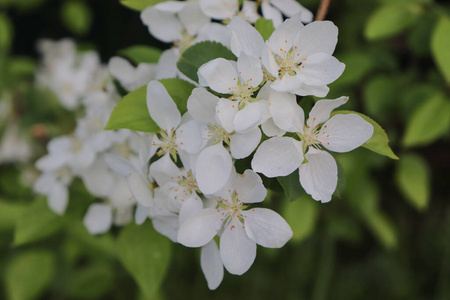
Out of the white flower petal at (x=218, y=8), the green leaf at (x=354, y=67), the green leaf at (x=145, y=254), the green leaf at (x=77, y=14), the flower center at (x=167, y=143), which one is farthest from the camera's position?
the green leaf at (x=77, y=14)

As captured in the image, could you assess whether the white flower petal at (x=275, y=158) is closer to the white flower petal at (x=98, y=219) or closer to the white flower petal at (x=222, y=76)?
the white flower petal at (x=222, y=76)

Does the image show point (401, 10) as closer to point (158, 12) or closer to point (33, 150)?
point (158, 12)

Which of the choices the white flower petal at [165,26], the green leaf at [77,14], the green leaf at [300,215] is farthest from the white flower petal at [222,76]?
the green leaf at [77,14]

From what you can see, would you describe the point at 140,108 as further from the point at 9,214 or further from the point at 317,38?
the point at 9,214

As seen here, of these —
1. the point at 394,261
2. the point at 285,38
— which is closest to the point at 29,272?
the point at 285,38

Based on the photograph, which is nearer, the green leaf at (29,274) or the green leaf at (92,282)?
the green leaf at (29,274)

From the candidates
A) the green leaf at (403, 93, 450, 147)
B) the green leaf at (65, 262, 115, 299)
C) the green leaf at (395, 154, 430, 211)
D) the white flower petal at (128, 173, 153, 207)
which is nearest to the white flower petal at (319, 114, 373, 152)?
the white flower petal at (128, 173, 153, 207)
